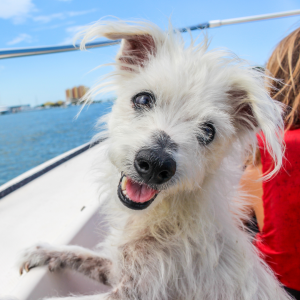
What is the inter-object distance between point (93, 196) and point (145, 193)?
1121 millimetres

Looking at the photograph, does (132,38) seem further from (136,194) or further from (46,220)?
(46,220)

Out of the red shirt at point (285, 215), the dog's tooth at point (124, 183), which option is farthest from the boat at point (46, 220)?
the red shirt at point (285, 215)

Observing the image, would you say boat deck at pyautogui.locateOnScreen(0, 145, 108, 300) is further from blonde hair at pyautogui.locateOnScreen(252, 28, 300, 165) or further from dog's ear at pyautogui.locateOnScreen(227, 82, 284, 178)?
blonde hair at pyautogui.locateOnScreen(252, 28, 300, 165)

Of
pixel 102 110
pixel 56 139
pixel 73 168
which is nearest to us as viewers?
pixel 102 110

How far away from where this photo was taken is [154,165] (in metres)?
1.08

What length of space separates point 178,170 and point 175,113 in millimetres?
287

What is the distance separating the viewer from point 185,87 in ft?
3.98

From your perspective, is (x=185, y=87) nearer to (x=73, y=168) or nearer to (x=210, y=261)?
(x=210, y=261)

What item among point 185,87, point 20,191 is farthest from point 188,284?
point 20,191

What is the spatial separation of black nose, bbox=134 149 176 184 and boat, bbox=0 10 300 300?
0.66 metres

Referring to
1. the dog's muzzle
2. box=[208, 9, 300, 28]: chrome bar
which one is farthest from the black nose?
box=[208, 9, 300, 28]: chrome bar

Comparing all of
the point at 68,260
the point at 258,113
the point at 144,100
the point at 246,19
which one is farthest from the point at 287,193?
the point at 246,19

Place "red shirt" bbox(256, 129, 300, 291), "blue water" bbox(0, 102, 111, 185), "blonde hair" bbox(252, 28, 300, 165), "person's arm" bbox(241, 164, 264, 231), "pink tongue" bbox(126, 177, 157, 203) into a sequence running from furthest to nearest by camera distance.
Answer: "blue water" bbox(0, 102, 111, 185) → "person's arm" bbox(241, 164, 264, 231) → "blonde hair" bbox(252, 28, 300, 165) → "red shirt" bbox(256, 129, 300, 291) → "pink tongue" bbox(126, 177, 157, 203)

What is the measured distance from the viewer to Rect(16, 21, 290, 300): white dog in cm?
116
